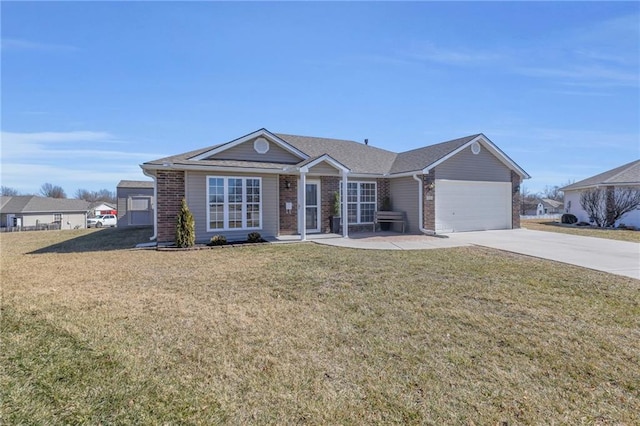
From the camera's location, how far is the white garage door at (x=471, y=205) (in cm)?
1498

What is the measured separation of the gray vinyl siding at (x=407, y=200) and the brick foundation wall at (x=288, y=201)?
5510 millimetres

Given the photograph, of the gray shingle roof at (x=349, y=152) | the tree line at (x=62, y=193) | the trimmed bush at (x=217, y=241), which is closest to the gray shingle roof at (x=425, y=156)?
the gray shingle roof at (x=349, y=152)

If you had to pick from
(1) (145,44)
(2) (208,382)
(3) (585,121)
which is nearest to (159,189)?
(1) (145,44)

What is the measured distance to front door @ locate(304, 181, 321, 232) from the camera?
Result: 13984 mm

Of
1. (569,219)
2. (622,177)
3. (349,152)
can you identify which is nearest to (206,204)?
(349,152)

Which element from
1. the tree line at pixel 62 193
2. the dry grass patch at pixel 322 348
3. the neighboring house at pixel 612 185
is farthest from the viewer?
the tree line at pixel 62 193

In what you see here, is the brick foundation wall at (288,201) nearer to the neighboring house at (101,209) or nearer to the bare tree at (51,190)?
the neighboring house at (101,209)

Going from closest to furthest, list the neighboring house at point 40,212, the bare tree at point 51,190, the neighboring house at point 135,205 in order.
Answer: the neighboring house at point 135,205
the neighboring house at point 40,212
the bare tree at point 51,190

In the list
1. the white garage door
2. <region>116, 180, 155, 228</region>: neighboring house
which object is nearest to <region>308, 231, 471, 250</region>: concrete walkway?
the white garage door

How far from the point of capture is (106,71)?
39.4 feet

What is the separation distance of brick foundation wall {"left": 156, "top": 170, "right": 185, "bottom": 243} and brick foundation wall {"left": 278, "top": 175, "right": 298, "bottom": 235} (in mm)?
3949

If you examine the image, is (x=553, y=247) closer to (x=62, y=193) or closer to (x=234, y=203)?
(x=234, y=203)

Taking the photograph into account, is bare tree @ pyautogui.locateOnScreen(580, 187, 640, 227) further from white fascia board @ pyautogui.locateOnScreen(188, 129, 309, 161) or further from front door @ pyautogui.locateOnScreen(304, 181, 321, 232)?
white fascia board @ pyautogui.locateOnScreen(188, 129, 309, 161)

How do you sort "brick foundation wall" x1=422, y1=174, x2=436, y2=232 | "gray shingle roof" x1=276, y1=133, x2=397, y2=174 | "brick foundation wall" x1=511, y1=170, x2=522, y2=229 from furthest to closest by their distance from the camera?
"brick foundation wall" x1=511, y1=170, x2=522, y2=229 → "gray shingle roof" x1=276, y1=133, x2=397, y2=174 → "brick foundation wall" x1=422, y1=174, x2=436, y2=232
